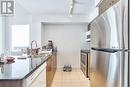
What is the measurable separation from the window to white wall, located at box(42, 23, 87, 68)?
1.11 m

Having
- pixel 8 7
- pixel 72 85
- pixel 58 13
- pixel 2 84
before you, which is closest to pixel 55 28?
pixel 58 13

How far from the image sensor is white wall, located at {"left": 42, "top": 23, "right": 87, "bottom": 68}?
418 inches

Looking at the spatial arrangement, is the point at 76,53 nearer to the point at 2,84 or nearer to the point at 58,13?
the point at 58,13

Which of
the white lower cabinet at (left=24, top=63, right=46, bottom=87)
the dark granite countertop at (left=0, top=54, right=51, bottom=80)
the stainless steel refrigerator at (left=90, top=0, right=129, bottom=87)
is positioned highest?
the stainless steel refrigerator at (left=90, top=0, right=129, bottom=87)

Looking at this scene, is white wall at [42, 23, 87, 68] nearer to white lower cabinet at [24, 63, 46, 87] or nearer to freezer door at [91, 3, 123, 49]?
white lower cabinet at [24, 63, 46, 87]

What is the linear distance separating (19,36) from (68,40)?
2.48 meters

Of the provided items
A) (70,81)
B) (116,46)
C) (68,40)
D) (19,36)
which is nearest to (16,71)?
(116,46)

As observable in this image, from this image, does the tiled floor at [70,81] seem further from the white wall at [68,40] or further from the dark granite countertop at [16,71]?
the dark granite countertop at [16,71]

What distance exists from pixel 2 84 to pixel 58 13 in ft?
26.2

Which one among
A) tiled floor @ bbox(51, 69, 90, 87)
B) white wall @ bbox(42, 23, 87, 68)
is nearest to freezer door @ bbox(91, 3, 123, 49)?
tiled floor @ bbox(51, 69, 90, 87)

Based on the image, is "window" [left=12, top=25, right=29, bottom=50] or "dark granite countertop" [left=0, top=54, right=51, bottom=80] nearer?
"dark granite countertop" [left=0, top=54, right=51, bottom=80]

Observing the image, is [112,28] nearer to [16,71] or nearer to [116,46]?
[116,46]

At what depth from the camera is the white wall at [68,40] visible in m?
10.6

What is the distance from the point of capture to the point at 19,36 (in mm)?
9922
